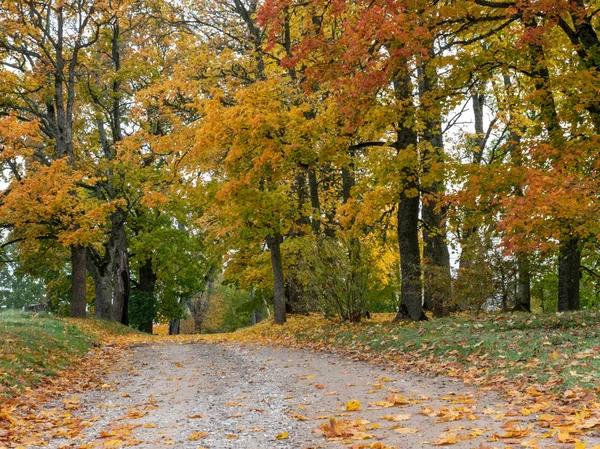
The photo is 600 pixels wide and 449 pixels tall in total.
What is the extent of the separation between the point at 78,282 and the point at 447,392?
59.3 feet

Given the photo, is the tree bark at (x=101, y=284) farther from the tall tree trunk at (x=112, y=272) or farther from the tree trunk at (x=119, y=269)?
the tree trunk at (x=119, y=269)

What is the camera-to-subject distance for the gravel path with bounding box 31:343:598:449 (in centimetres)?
500

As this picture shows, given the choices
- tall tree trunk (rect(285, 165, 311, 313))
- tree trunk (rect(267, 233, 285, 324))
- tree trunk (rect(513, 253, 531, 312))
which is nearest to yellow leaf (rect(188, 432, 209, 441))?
tree trunk (rect(513, 253, 531, 312))

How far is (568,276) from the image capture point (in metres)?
13.8

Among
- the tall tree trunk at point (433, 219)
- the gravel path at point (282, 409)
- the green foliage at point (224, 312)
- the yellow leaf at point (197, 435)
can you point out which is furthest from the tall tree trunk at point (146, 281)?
the yellow leaf at point (197, 435)

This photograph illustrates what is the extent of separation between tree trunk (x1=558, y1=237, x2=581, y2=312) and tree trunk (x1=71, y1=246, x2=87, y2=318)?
16.5m

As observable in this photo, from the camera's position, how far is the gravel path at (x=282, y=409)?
500 centimetres

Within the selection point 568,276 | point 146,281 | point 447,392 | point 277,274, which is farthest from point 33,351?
point 146,281

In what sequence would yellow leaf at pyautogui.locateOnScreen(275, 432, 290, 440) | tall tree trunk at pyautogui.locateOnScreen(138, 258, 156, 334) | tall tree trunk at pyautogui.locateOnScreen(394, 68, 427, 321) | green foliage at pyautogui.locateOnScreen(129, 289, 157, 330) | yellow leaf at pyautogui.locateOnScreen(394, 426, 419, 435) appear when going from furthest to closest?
tall tree trunk at pyautogui.locateOnScreen(138, 258, 156, 334)
green foliage at pyautogui.locateOnScreen(129, 289, 157, 330)
tall tree trunk at pyautogui.locateOnScreen(394, 68, 427, 321)
yellow leaf at pyautogui.locateOnScreen(275, 432, 290, 440)
yellow leaf at pyautogui.locateOnScreen(394, 426, 419, 435)

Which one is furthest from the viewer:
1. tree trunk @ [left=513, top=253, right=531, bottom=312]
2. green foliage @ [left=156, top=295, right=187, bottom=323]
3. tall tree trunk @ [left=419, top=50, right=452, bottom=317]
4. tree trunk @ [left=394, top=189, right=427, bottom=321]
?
green foliage @ [left=156, top=295, right=187, bottom=323]

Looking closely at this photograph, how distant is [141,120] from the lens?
24.2 meters

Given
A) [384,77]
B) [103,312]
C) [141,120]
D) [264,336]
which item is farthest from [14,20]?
A: [384,77]

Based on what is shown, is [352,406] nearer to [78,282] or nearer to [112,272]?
[78,282]

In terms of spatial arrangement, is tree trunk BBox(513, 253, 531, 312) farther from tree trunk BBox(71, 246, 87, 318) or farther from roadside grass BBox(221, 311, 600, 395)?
tree trunk BBox(71, 246, 87, 318)
